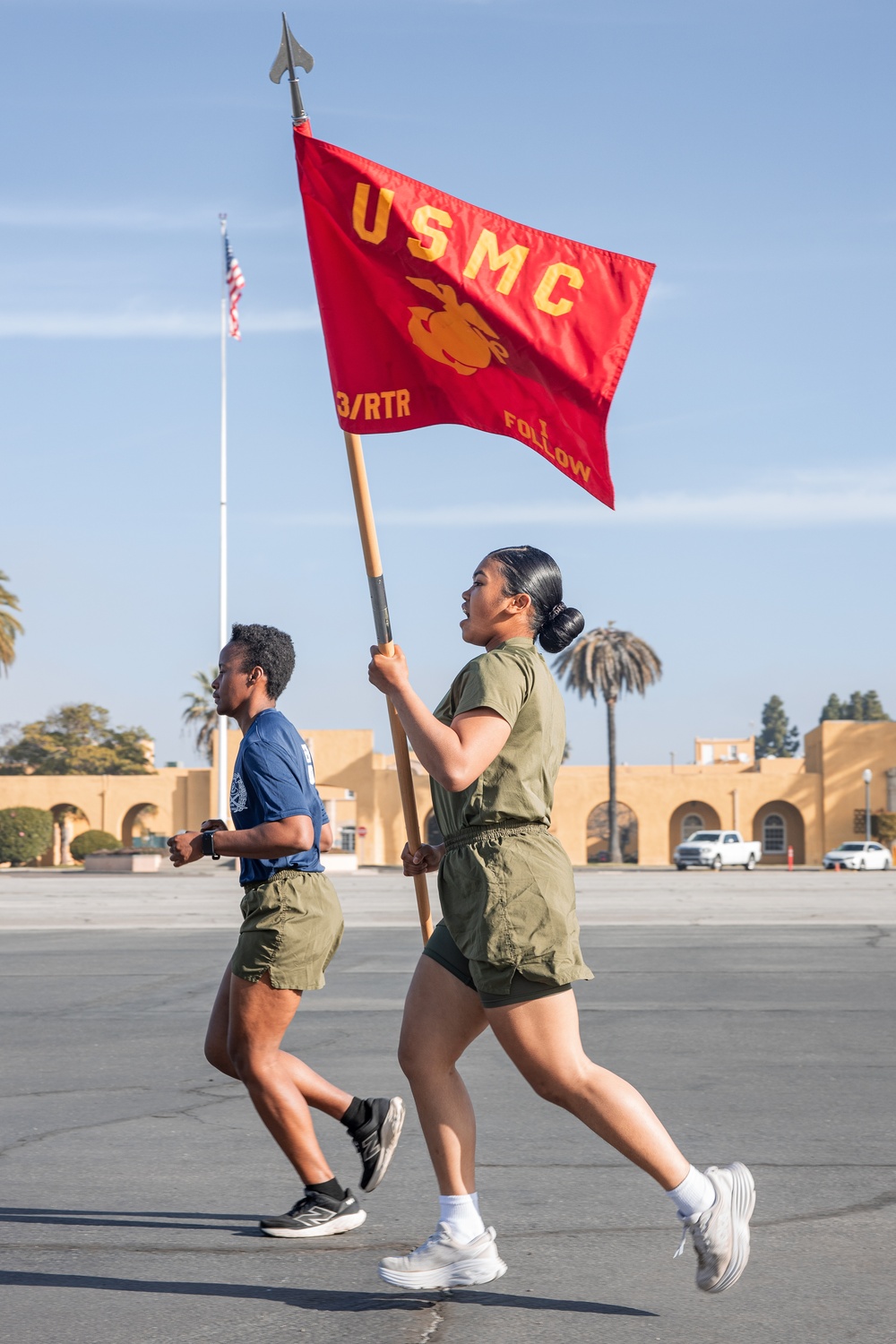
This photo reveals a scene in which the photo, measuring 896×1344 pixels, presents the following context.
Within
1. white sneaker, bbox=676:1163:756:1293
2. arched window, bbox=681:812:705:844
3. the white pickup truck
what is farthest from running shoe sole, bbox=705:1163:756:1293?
arched window, bbox=681:812:705:844

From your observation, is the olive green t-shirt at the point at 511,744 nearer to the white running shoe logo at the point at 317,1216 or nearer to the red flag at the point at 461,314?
the red flag at the point at 461,314

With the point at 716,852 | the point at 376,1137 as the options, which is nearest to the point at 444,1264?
the point at 376,1137

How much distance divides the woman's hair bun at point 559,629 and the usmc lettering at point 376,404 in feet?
3.40

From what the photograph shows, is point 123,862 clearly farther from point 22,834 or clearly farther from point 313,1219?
point 313,1219

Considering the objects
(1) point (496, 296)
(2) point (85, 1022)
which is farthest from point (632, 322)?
(2) point (85, 1022)

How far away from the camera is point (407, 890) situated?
30.5 metres

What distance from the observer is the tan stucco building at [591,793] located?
6519 cm

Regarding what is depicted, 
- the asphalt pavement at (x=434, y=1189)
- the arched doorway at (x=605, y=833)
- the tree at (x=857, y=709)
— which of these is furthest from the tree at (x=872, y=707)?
the asphalt pavement at (x=434, y=1189)

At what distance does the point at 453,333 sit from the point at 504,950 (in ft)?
7.26

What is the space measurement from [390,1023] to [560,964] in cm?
619

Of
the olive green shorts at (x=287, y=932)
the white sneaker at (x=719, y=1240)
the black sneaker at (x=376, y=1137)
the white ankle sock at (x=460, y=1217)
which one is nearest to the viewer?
the white sneaker at (x=719, y=1240)

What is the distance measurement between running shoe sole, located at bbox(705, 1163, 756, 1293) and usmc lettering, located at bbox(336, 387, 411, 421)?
8.45ft

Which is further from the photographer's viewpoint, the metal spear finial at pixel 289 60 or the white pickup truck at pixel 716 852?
the white pickup truck at pixel 716 852

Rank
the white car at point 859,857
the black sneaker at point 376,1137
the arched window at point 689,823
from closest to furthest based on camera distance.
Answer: the black sneaker at point 376,1137 < the white car at point 859,857 < the arched window at point 689,823
